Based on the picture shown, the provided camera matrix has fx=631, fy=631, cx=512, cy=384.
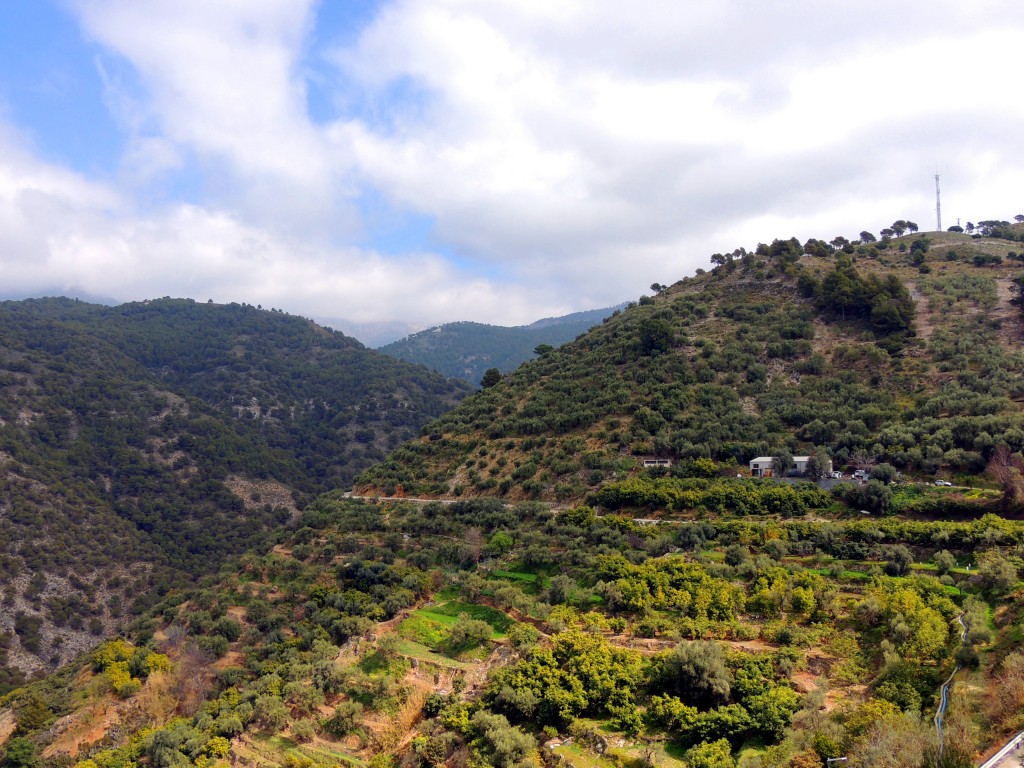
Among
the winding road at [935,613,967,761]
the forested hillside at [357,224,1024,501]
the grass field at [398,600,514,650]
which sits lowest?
the grass field at [398,600,514,650]

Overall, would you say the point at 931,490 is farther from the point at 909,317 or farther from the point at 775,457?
the point at 909,317

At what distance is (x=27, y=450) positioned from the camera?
68812 mm

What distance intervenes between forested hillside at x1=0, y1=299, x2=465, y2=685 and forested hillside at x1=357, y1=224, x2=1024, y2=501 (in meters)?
30.9

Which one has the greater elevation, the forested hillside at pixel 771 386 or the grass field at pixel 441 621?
the forested hillside at pixel 771 386

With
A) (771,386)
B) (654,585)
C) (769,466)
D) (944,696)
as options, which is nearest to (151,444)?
(771,386)

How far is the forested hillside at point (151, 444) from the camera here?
56.9m

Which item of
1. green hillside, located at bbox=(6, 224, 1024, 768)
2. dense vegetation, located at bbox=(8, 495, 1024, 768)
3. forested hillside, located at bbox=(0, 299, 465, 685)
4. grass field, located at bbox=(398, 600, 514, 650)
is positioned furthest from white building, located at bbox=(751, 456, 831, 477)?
forested hillside, located at bbox=(0, 299, 465, 685)

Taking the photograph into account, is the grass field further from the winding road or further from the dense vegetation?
the winding road

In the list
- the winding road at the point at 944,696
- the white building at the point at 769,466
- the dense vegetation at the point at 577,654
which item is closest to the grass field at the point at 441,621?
the dense vegetation at the point at 577,654

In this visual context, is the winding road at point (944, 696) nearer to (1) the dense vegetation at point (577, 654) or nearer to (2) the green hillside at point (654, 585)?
(2) the green hillside at point (654, 585)

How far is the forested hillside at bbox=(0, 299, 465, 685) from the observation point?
187 ft

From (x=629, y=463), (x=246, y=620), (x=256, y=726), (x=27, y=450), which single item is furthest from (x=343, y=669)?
(x=27, y=450)

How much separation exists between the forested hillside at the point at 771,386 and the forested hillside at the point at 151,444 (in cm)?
3091

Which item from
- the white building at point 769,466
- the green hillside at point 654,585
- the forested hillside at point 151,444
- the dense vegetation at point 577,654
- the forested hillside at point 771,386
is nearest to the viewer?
the dense vegetation at point 577,654
